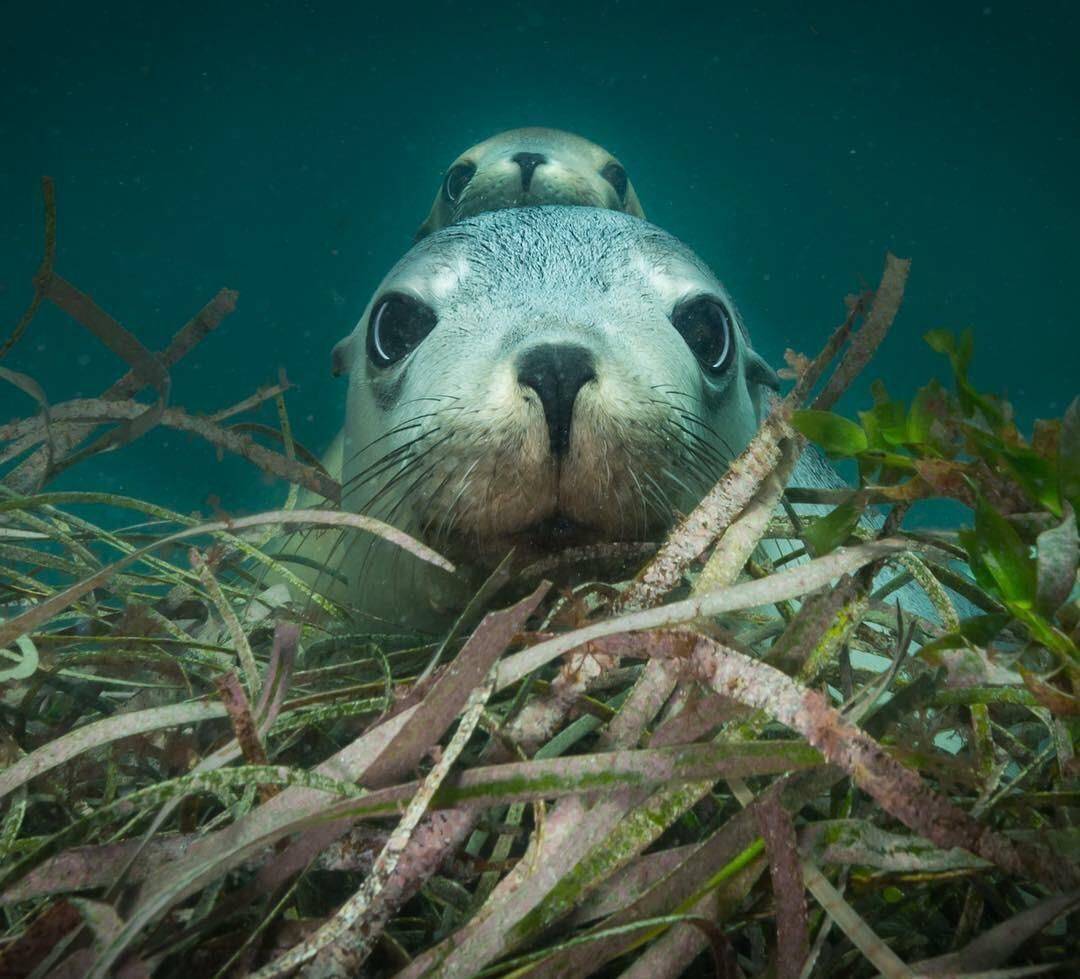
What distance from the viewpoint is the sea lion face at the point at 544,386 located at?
50.7 inches

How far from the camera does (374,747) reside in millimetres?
800

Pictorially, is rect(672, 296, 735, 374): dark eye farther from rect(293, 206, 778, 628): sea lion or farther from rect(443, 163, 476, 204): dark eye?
rect(443, 163, 476, 204): dark eye

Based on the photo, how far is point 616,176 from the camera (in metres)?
4.01

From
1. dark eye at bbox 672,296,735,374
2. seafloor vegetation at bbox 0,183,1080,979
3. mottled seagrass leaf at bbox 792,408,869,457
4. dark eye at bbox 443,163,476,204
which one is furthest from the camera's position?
dark eye at bbox 443,163,476,204

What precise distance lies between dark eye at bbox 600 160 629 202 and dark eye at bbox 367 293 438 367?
7.62 feet

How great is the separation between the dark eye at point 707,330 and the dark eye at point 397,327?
66 cm

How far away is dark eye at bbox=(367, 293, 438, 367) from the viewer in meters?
1.96

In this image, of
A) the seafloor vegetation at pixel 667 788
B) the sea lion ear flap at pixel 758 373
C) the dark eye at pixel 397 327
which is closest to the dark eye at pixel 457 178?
the dark eye at pixel 397 327

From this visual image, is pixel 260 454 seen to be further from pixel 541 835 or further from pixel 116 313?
pixel 116 313

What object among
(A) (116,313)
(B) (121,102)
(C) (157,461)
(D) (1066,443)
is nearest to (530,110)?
(B) (121,102)

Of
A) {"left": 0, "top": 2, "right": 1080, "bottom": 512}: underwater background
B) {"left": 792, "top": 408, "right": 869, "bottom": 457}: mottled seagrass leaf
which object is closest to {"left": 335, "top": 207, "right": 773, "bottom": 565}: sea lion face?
{"left": 792, "top": 408, "right": 869, "bottom": 457}: mottled seagrass leaf

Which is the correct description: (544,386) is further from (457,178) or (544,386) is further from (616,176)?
(616,176)

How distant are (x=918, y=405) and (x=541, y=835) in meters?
0.72

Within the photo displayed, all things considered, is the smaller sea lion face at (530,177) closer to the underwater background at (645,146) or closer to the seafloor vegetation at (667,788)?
the seafloor vegetation at (667,788)
